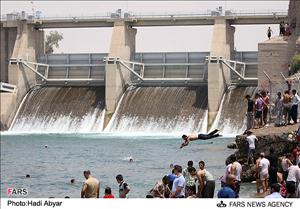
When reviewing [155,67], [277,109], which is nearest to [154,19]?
[155,67]

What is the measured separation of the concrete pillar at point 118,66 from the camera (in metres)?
76.2

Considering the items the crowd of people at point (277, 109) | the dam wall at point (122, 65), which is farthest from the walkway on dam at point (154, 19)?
the crowd of people at point (277, 109)

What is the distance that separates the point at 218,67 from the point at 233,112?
3658mm

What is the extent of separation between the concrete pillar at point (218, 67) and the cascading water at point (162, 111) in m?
1.42

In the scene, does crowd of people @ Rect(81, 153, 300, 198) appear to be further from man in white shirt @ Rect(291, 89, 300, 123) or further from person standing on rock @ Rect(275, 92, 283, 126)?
person standing on rock @ Rect(275, 92, 283, 126)

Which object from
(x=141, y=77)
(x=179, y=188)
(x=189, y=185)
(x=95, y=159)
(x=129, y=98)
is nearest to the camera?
(x=179, y=188)

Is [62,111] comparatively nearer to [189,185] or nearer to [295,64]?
[295,64]

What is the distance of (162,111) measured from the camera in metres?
74.0

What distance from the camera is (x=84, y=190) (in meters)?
20.5

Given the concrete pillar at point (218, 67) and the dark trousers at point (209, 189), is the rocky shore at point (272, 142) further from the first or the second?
the concrete pillar at point (218, 67)

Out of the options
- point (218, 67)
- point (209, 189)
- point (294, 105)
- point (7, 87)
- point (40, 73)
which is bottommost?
point (209, 189)

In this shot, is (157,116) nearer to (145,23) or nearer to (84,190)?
(145,23)

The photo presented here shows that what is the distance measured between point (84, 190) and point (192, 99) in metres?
54.1

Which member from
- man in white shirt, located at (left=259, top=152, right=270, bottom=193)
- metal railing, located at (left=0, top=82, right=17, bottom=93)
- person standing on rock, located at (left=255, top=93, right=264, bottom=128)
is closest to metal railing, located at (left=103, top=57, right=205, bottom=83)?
metal railing, located at (left=0, top=82, right=17, bottom=93)
